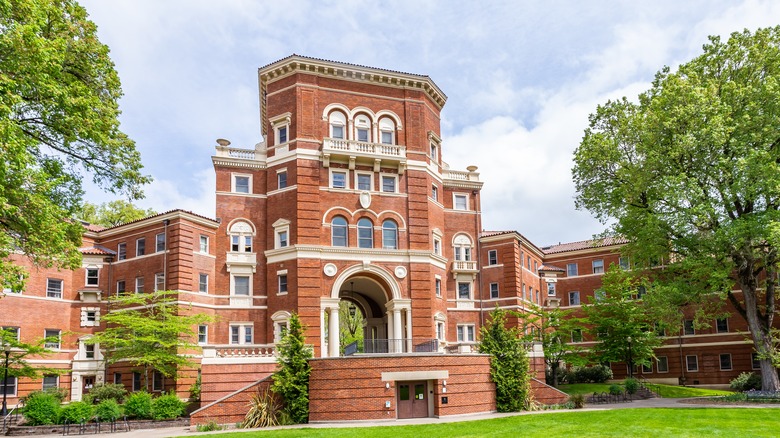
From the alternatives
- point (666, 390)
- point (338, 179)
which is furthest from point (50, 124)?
point (666, 390)

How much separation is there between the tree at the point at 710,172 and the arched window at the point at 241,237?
22.6m

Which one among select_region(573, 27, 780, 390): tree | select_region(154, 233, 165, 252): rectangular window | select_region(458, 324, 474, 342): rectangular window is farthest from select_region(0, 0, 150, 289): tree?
select_region(458, 324, 474, 342): rectangular window

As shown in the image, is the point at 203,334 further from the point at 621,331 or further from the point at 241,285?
the point at 621,331

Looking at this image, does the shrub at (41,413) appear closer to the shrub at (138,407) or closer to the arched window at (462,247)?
the shrub at (138,407)

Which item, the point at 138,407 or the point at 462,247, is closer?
the point at 138,407

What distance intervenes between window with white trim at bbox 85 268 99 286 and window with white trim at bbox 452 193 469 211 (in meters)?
26.1

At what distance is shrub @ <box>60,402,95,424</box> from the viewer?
2953cm

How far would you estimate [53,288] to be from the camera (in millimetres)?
42812

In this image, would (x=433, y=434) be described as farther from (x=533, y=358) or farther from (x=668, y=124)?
(x=668, y=124)

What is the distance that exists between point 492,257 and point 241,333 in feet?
66.5

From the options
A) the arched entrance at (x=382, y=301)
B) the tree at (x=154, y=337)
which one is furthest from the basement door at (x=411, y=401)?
the tree at (x=154, y=337)

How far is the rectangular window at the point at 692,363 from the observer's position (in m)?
52.7

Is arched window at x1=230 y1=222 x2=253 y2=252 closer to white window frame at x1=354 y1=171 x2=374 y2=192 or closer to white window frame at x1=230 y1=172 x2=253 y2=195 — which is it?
white window frame at x1=230 y1=172 x2=253 y2=195

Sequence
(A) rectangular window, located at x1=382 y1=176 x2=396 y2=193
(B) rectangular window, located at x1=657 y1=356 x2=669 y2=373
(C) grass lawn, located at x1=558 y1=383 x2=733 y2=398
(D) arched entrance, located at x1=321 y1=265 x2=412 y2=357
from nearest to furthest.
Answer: (D) arched entrance, located at x1=321 y1=265 x2=412 y2=357 → (A) rectangular window, located at x1=382 y1=176 x2=396 y2=193 → (C) grass lawn, located at x1=558 y1=383 x2=733 y2=398 → (B) rectangular window, located at x1=657 y1=356 x2=669 y2=373
